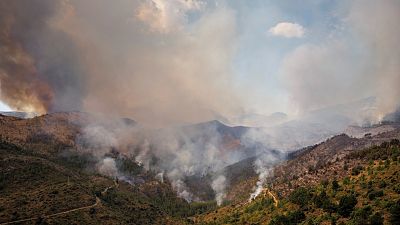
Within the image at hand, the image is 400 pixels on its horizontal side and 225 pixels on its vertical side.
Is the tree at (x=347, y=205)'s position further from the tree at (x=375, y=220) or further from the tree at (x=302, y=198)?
the tree at (x=302, y=198)

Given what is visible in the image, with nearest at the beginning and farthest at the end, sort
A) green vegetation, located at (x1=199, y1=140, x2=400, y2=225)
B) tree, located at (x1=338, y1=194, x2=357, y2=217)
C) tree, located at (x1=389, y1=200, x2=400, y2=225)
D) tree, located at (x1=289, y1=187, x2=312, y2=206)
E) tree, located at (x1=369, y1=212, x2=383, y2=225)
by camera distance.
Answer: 1. tree, located at (x1=389, y1=200, x2=400, y2=225)
2. tree, located at (x1=369, y1=212, x2=383, y2=225)
3. green vegetation, located at (x1=199, y1=140, x2=400, y2=225)
4. tree, located at (x1=338, y1=194, x2=357, y2=217)
5. tree, located at (x1=289, y1=187, x2=312, y2=206)

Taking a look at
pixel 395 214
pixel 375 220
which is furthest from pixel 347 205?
pixel 395 214

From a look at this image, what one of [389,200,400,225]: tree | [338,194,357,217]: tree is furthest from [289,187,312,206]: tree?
[389,200,400,225]: tree

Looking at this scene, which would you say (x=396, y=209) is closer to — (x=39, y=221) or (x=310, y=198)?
(x=310, y=198)

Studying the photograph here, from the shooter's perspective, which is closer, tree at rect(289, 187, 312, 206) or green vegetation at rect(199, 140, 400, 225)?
green vegetation at rect(199, 140, 400, 225)

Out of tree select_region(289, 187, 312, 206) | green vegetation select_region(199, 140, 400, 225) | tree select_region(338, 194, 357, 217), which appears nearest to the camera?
green vegetation select_region(199, 140, 400, 225)

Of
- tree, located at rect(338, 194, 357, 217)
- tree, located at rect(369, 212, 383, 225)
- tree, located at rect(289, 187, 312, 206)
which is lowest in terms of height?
tree, located at rect(369, 212, 383, 225)

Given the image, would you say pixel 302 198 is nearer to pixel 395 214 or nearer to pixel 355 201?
pixel 355 201

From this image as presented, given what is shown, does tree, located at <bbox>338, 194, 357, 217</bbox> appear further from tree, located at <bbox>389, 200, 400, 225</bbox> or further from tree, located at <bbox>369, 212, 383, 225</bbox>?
tree, located at <bbox>389, 200, 400, 225</bbox>

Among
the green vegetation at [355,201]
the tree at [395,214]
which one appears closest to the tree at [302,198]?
the green vegetation at [355,201]

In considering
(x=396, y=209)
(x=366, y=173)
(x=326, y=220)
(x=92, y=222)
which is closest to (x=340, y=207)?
(x=326, y=220)

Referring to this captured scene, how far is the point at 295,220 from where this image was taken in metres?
108

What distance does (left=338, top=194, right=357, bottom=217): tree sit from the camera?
92.9 metres

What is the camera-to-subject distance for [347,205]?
9381cm
